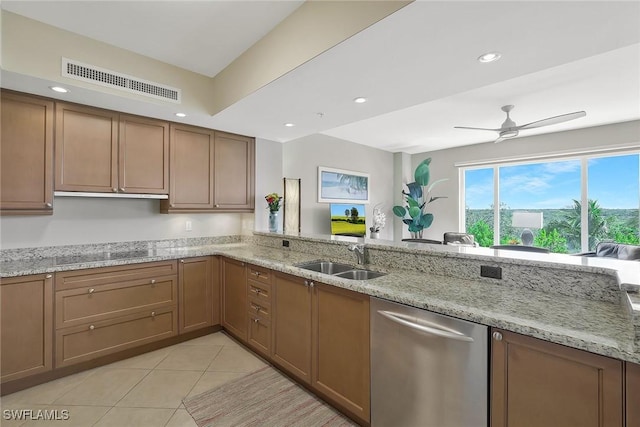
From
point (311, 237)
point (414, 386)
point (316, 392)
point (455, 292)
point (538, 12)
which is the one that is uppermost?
point (538, 12)

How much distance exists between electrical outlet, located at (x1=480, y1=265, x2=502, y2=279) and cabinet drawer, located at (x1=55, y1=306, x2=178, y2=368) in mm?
2770

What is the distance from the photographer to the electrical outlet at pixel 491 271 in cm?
172

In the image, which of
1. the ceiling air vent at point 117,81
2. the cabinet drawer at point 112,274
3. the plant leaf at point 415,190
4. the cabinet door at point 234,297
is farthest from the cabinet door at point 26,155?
the plant leaf at point 415,190

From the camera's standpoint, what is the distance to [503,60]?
185 centimetres

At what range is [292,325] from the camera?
7.23 feet

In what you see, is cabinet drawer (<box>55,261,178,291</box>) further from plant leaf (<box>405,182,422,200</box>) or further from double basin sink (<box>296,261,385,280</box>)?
plant leaf (<box>405,182,422,200</box>)

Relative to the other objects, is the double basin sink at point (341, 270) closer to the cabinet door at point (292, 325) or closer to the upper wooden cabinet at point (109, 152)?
the cabinet door at point (292, 325)

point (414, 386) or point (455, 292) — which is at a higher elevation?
point (455, 292)

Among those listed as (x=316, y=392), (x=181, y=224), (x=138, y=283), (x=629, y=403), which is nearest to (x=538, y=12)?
(x=629, y=403)

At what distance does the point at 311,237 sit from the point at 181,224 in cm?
174

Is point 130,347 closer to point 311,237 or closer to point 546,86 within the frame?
point 311,237

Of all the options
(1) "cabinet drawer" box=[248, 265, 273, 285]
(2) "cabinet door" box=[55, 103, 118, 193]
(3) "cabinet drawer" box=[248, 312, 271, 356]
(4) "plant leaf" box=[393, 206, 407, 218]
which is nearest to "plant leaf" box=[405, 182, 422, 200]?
(4) "plant leaf" box=[393, 206, 407, 218]

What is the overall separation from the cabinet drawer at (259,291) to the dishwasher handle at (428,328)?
1.17 meters

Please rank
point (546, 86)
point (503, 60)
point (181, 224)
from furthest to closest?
1. point (181, 224)
2. point (546, 86)
3. point (503, 60)
